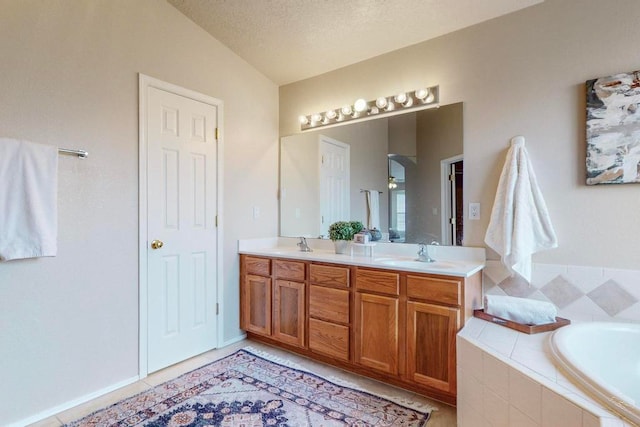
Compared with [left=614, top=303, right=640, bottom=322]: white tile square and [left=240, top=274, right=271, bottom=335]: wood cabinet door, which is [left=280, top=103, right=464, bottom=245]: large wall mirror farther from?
[left=614, top=303, right=640, bottom=322]: white tile square

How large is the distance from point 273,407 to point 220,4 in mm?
2689

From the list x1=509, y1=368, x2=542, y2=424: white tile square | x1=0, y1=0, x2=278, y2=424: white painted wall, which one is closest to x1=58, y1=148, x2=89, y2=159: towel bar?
x1=0, y1=0, x2=278, y2=424: white painted wall

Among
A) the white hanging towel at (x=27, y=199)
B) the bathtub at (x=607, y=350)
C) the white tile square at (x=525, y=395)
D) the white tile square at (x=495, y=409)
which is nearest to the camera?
the white tile square at (x=525, y=395)

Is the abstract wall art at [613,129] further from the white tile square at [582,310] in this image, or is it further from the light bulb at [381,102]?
the light bulb at [381,102]

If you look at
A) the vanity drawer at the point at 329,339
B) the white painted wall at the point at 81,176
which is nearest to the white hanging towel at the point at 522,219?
the vanity drawer at the point at 329,339

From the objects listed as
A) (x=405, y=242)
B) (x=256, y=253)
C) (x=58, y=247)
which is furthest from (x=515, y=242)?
(x=58, y=247)

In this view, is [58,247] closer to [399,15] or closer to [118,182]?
[118,182]

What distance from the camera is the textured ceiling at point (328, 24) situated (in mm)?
2180

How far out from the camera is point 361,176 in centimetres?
287

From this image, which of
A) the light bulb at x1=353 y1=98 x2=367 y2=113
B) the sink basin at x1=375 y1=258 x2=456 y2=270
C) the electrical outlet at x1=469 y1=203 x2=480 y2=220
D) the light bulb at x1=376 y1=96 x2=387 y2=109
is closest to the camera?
the sink basin at x1=375 y1=258 x2=456 y2=270

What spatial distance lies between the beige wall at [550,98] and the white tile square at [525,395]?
1003 millimetres

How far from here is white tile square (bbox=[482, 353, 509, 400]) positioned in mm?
1396

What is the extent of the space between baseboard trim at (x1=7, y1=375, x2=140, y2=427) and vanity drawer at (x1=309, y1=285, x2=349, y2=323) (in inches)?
51.1

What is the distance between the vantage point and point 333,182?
3000 mm
